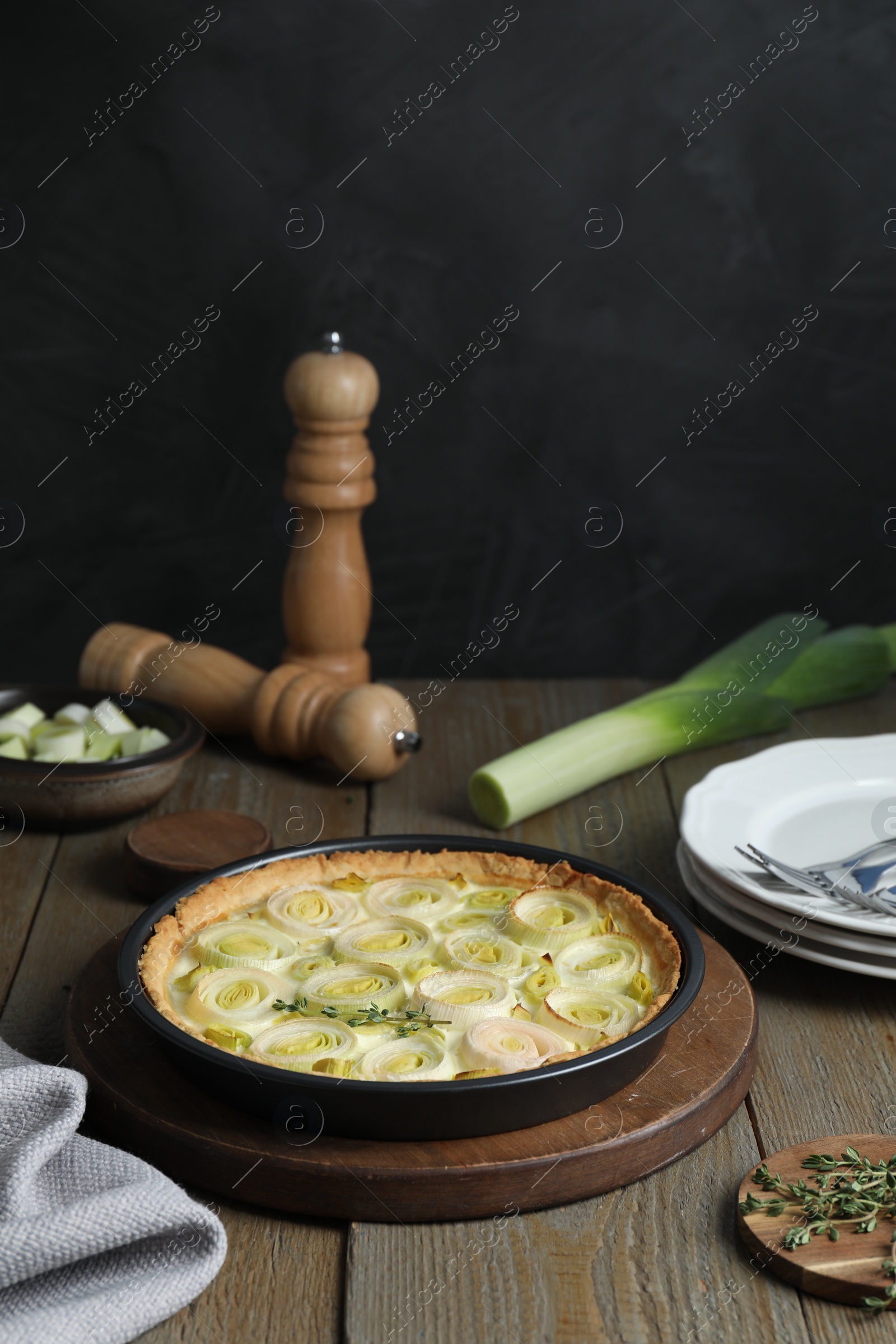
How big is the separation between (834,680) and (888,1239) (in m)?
1.45

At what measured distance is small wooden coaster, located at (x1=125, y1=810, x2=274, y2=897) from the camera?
5.63 feet

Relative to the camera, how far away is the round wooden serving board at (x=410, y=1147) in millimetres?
1119

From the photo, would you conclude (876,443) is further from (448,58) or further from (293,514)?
(293,514)

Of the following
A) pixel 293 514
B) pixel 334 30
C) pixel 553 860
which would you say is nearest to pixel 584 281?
pixel 334 30

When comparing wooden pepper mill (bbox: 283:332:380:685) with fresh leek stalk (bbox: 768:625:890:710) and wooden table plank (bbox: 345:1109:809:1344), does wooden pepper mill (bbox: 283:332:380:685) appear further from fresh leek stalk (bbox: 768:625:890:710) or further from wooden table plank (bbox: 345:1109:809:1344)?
wooden table plank (bbox: 345:1109:809:1344)

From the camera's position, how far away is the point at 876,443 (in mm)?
2920

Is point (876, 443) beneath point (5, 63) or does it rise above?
beneath

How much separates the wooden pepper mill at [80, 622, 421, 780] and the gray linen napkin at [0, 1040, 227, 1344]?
989mm

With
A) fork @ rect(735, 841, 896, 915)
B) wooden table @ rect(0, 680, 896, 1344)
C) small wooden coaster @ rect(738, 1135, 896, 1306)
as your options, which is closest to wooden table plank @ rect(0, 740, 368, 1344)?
wooden table @ rect(0, 680, 896, 1344)

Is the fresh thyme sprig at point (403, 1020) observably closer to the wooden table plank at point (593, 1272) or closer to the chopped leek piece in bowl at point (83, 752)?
the wooden table plank at point (593, 1272)

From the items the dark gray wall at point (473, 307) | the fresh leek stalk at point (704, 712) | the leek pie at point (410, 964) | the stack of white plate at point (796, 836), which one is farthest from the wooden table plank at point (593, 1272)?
the dark gray wall at point (473, 307)

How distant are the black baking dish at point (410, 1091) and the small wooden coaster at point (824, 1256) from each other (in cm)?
16

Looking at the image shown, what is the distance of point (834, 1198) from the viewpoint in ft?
3.66

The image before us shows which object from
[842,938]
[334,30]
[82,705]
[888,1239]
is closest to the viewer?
[888,1239]
